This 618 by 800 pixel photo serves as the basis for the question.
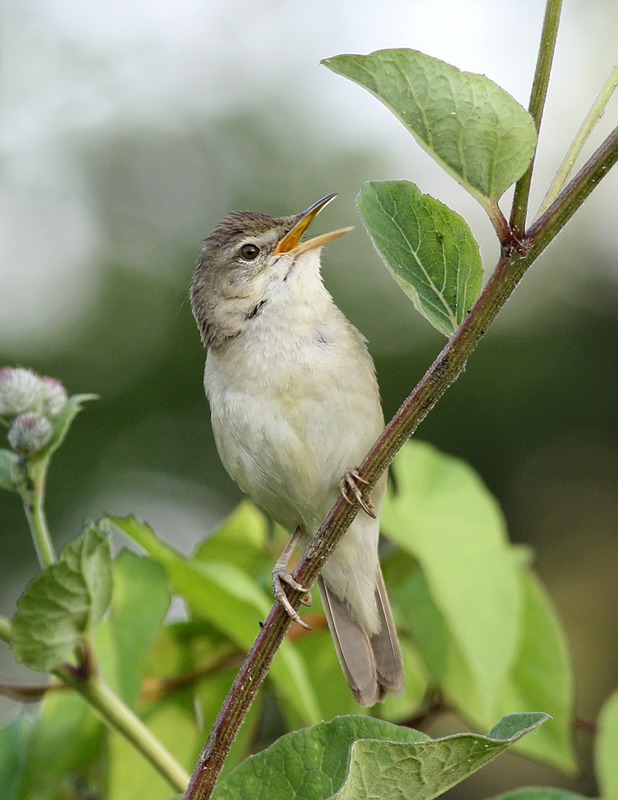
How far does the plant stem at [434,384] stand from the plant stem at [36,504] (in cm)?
63

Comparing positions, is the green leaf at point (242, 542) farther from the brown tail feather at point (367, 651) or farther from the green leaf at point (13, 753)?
the green leaf at point (13, 753)

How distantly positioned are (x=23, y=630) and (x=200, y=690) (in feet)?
2.63

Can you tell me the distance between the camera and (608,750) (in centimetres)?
231

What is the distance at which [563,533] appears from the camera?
9.90 meters

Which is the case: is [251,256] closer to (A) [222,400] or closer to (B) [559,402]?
(A) [222,400]

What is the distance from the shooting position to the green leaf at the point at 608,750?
89.4 inches

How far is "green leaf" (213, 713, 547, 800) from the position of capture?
4.16 feet

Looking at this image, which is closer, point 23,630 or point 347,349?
point 23,630

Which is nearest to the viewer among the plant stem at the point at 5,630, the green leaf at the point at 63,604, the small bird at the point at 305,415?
the green leaf at the point at 63,604

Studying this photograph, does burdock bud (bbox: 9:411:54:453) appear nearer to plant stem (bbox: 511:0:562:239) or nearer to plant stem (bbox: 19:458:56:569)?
plant stem (bbox: 19:458:56:569)

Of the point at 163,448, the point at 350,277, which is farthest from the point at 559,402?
the point at 163,448

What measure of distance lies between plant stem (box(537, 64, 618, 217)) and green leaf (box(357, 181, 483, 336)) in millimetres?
169

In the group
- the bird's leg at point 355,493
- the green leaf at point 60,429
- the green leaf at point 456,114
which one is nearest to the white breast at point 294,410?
the bird's leg at point 355,493

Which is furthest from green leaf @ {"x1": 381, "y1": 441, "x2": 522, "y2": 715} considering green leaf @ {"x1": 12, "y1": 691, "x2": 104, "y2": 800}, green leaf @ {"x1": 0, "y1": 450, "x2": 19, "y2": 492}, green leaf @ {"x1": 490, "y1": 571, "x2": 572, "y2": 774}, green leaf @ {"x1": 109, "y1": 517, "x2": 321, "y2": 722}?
green leaf @ {"x1": 0, "y1": 450, "x2": 19, "y2": 492}
